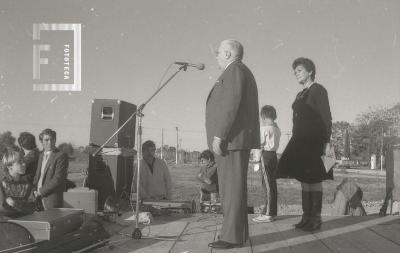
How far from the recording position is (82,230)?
309 centimetres

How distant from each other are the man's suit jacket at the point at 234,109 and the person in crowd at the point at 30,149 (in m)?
2.61

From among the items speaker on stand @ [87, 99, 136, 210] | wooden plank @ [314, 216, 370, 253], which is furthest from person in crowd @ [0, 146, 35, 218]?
wooden plank @ [314, 216, 370, 253]

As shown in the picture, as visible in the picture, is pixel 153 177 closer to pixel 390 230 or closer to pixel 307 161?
pixel 307 161

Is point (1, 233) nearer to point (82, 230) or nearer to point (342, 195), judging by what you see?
point (82, 230)

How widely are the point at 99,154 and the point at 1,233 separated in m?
3.20

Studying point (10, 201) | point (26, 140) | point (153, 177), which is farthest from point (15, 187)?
point (153, 177)

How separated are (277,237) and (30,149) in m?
3.04

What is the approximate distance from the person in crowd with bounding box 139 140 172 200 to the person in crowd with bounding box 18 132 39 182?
1.32m

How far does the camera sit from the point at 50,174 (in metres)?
4.14

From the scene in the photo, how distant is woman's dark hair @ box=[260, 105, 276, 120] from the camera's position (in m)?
4.51

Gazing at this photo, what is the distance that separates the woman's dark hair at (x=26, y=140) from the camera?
4980 mm

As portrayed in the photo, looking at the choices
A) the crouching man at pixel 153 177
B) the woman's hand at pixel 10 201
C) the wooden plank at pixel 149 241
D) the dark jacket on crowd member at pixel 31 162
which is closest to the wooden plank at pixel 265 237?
the wooden plank at pixel 149 241

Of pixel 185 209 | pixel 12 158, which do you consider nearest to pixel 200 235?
pixel 185 209

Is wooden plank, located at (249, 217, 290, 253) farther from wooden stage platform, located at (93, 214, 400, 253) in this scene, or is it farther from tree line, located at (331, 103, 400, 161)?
tree line, located at (331, 103, 400, 161)
